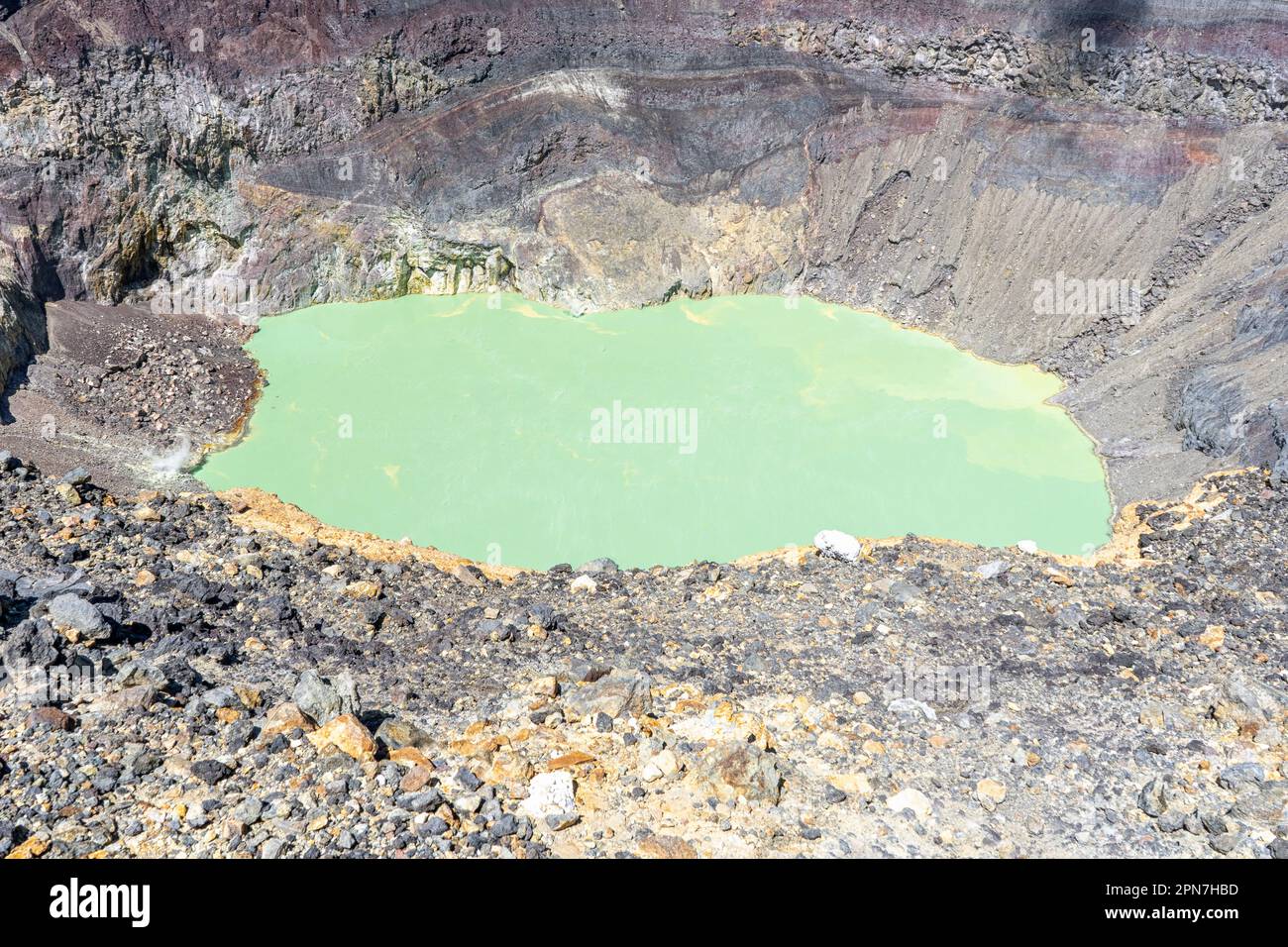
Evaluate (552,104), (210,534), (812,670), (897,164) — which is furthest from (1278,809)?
(552,104)

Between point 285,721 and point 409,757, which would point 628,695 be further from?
point 285,721

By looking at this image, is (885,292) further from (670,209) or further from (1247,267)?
(1247,267)

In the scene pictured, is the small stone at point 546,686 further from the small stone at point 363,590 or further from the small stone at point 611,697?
the small stone at point 363,590

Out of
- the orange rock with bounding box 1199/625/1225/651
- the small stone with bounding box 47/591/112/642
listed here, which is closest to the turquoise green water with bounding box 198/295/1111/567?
the orange rock with bounding box 1199/625/1225/651

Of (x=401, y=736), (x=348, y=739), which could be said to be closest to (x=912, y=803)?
(x=401, y=736)

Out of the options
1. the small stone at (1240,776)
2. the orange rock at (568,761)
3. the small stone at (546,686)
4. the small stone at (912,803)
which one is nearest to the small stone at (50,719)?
the orange rock at (568,761)

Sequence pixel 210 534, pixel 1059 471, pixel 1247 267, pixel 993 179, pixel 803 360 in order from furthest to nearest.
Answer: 1. pixel 993 179
2. pixel 803 360
3. pixel 1247 267
4. pixel 1059 471
5. pixel 210 534

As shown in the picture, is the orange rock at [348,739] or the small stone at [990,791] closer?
the orange rock at [348,739]
